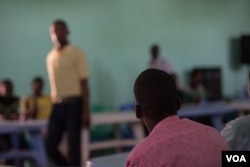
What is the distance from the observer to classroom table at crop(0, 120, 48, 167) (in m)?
5.30

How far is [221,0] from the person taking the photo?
9.75 m

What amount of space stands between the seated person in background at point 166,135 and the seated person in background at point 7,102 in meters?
4.30

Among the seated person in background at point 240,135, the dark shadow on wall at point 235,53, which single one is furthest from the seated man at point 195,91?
the seated person in background at point 240,135

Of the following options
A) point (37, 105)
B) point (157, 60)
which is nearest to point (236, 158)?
point (37, 105)

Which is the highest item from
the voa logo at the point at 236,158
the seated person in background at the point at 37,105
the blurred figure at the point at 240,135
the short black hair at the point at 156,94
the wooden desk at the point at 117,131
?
the short black hair at the point at 156,94

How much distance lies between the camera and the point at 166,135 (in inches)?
64.7

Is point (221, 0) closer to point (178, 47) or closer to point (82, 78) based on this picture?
Result: point (178, 47)

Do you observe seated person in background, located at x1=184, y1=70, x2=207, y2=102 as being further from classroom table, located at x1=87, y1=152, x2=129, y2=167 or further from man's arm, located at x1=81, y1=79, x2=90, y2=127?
classroom table, located at x1=87, y1=152, x2=129, y2=167

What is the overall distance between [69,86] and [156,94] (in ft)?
9.75

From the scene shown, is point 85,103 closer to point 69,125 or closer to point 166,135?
point 69,125

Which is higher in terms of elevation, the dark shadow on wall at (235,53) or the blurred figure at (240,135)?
the blurred figure at (240,135)

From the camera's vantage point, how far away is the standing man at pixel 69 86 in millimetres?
4574

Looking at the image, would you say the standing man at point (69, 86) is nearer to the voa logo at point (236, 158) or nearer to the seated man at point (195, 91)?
the seated man at point (195, 91)

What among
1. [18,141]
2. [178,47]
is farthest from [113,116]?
[178,47]
